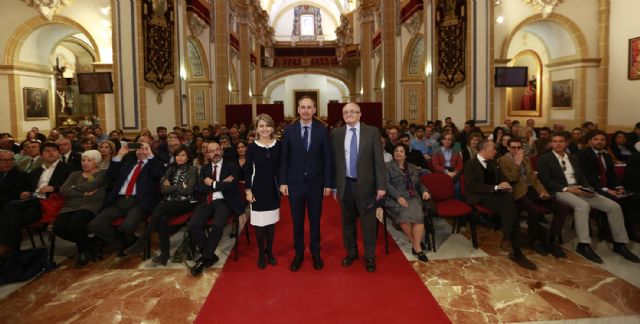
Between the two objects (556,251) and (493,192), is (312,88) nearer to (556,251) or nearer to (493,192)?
(493,192)

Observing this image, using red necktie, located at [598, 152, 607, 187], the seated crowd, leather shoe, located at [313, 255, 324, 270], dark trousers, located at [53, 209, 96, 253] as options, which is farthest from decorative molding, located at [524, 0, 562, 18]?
dark trousers, located at [53, 209, 96, 253]

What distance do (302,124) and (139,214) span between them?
206 centimetres

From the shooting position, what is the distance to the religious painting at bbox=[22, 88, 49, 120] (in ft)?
38.4

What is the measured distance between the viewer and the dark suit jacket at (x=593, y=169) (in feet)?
16.1

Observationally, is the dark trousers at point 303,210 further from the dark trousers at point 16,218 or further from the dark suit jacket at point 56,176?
the dark trousers at point 16,218

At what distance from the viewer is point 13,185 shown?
4484mm

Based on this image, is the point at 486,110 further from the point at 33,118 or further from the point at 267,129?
the point at 33,118

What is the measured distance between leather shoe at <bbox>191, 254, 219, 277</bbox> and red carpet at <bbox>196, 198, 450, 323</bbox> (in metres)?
0.15

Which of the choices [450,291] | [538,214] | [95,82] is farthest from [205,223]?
[95,82]

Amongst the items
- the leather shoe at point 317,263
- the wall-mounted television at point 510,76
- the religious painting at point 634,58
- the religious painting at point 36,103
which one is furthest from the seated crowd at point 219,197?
the religious painting at point 36,103

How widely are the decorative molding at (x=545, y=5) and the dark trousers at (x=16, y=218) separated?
495 inches

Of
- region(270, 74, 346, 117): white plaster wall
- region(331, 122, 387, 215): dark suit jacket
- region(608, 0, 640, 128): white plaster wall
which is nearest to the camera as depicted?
region(331, 122, 387, 215): dark suit jacket

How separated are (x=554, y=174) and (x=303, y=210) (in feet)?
9.87

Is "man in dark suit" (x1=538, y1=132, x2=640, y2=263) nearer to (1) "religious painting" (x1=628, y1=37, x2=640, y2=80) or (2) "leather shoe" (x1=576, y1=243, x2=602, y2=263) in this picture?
(2) "leather shoe" (x1=576, y1=243, x2=602, y2=263)
